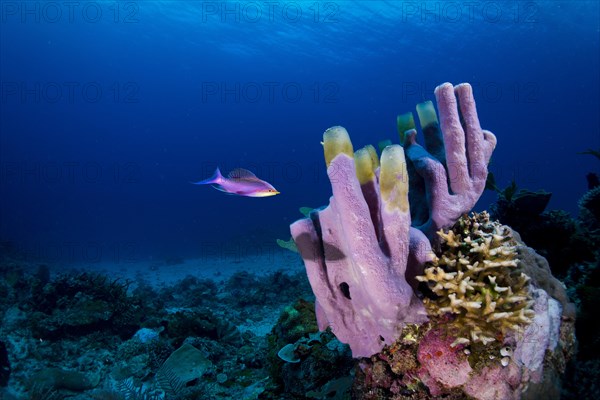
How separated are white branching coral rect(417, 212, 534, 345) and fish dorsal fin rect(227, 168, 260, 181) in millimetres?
2030

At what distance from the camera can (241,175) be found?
3.83 m

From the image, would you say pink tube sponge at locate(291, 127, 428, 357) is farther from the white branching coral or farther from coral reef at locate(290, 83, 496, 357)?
the white branching coral

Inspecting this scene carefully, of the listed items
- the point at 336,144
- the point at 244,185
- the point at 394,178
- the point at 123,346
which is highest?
the point at 336,144

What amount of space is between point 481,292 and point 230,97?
4554 inches

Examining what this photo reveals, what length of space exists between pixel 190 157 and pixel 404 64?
347 feet

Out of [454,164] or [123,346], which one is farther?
[123,346]

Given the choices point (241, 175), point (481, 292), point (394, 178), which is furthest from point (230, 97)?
point (481, 292)

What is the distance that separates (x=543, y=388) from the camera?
258cm

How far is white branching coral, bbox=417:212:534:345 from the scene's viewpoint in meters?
2.32

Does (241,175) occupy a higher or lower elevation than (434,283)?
higher

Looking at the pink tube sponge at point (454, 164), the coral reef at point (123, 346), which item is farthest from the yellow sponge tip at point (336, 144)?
the coral reef at point (123, 346)

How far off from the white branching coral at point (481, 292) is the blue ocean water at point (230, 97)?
20.7 ft

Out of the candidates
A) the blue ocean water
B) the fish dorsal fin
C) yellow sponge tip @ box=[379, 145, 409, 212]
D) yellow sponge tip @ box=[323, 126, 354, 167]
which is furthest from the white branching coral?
the blue ocean water

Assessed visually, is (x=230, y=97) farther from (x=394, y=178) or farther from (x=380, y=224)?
(x=394, y=178)
